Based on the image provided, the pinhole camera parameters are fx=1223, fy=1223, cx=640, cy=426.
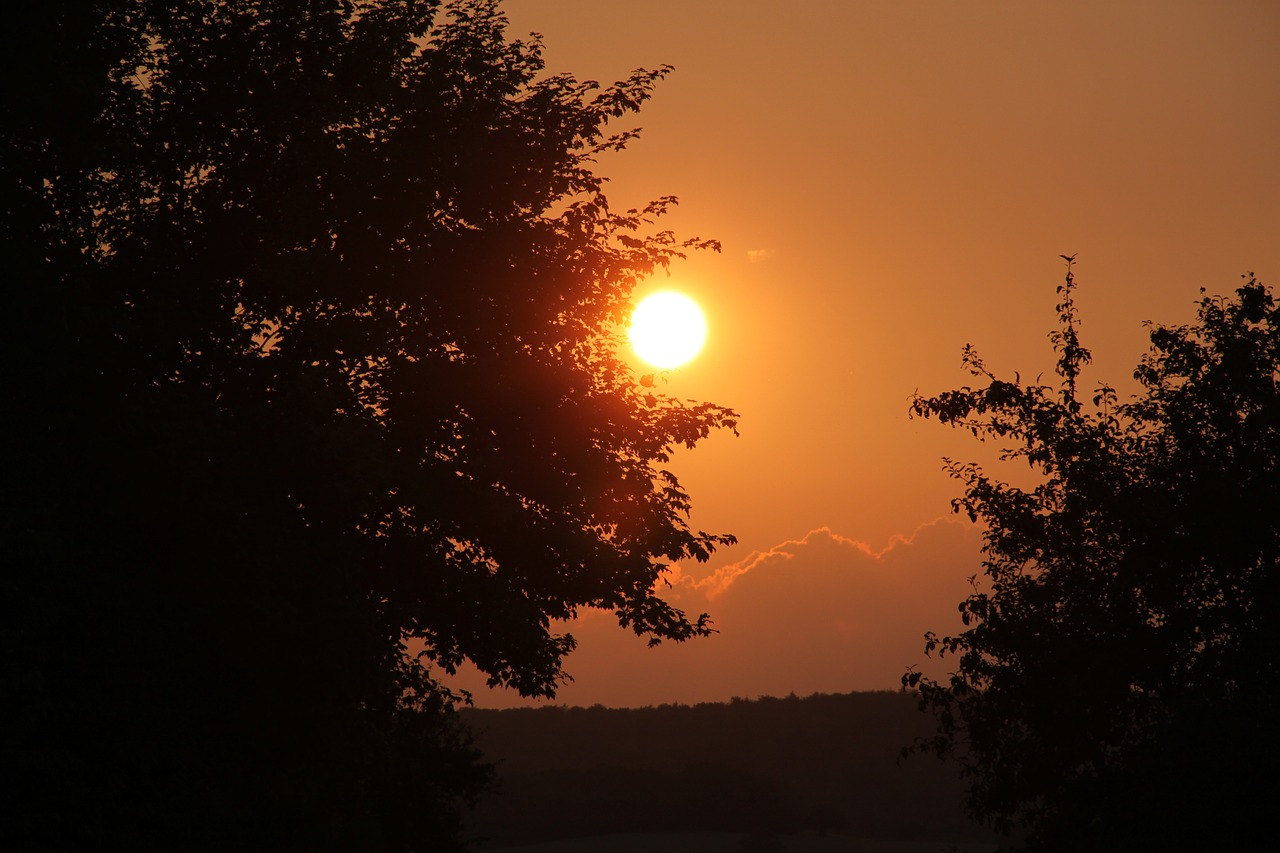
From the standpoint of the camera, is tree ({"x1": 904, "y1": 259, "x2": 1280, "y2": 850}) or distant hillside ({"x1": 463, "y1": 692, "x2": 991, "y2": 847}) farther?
distant hillside ({"x1": 463, "y1": 692, "x2": 991, "y2": 847})

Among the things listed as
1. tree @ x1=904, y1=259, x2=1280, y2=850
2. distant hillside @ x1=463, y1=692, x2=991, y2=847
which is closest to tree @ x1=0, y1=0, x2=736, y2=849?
tree @ x1=904, y1=259, x2=1280, y2=850

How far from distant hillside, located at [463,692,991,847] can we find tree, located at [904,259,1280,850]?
79597mm

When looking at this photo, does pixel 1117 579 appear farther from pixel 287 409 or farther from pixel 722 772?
pixel 722 772

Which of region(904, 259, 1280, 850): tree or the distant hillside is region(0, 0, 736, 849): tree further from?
the distant hillside

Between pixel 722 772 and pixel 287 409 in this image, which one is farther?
pixel 722 772

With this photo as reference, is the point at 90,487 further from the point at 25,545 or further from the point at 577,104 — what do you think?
the point at 577,104

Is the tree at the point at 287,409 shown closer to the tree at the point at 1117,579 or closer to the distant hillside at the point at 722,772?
the tree at the point at 1117,579

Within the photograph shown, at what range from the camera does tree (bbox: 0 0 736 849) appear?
14812 millimetres

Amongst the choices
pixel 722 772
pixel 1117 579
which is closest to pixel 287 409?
pixel 1117 579

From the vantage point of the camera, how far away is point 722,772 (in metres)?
115

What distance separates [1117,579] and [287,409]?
14.5m

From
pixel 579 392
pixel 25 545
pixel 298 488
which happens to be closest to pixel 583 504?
pixel 579 392

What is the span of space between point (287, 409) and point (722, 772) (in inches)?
4083

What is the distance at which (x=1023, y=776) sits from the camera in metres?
23.6
